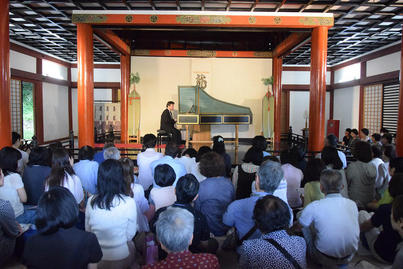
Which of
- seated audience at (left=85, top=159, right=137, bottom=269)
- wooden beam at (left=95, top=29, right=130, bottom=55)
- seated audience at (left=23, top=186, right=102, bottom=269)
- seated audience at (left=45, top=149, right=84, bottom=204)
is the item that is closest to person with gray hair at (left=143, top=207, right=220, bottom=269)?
seated audience at (left=23, top=186, right=102, bottom=269)

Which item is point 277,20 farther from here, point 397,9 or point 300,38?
point 397,9

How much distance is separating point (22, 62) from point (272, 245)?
35.4 ft

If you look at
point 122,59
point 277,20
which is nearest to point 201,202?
point 277,20

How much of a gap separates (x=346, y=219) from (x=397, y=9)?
6.70 meters

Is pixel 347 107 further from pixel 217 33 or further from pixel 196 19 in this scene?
pixel 196 19

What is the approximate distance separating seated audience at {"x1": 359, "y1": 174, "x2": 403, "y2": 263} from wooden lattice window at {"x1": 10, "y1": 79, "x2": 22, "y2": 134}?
33.7ft

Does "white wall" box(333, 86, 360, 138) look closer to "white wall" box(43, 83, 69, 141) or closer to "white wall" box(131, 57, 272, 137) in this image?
"white wall" box(131, 57, 272, 137)

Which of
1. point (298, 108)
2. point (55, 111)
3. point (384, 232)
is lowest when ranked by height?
point (384, 232)

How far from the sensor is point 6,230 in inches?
86.1

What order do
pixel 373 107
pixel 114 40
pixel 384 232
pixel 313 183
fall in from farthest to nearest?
1. pixel 373 107
2. pixel 114 40
3. pixel 313 183
4. pixel 384 232

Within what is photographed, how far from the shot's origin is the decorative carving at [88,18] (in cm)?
645

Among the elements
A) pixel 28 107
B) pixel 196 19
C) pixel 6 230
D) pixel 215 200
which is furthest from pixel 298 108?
pixel 6 230

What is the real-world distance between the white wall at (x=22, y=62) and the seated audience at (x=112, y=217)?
924cm

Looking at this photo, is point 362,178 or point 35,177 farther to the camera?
point 362,178
